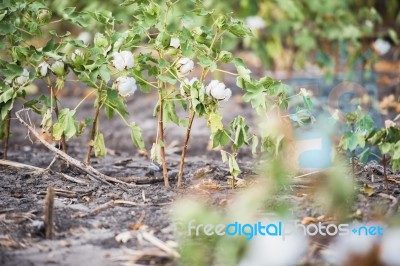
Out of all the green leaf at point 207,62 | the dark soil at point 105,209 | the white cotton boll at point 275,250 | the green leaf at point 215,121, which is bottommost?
the white cotton boll at point 275,250

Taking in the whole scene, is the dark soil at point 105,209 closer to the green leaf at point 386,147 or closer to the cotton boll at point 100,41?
the green leaf at point 386,147

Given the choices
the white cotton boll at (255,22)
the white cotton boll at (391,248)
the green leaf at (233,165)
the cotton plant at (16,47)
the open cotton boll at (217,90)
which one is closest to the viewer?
the white cotton boll at (391,248)

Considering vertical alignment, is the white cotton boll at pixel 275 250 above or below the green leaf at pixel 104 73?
below

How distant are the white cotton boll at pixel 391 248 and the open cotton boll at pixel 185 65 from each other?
0.95 m

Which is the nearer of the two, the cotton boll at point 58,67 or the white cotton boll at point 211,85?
the white cotton boll at point 211,85

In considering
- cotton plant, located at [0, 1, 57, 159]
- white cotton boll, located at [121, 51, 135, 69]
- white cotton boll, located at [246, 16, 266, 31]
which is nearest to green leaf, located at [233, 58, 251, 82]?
white cotton boll, located at [121, 51, 135, 69]

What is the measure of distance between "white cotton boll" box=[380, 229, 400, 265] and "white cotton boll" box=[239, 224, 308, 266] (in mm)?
268

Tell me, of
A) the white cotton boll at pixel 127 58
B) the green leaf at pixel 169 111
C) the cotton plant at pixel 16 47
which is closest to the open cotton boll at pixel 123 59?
the white cotton boll at pixel 127 58

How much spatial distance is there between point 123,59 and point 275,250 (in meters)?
0.92

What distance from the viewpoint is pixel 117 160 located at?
3.44 metres

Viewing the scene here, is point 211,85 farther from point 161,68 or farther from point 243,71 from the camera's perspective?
point 161,68

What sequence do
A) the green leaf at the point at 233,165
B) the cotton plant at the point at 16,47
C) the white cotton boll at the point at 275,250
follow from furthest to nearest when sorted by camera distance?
the cotton plant at the point at 16,47
the green leaf at the point at 233,165
the white cotton boll at the point at 275,250

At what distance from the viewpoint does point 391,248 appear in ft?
6.59

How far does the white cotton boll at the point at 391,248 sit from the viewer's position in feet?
6.31
